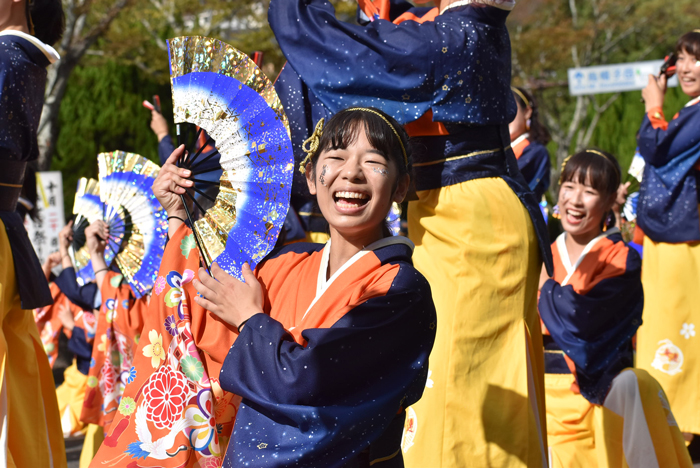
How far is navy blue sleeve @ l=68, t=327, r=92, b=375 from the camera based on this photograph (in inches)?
208

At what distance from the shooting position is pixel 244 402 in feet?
6.88

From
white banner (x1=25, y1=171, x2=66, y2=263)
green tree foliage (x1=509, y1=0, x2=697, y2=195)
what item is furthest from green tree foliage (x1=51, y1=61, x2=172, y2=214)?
green tree foliage (x1=509, y1=0, x2=697, y2=195)

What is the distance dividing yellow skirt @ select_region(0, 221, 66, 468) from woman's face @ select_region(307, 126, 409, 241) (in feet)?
4.86

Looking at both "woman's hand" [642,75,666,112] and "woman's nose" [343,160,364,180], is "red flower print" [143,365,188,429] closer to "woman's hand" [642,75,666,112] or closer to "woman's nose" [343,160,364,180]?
"woman's nose" [343,160,364,180]

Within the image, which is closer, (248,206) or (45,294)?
(248,206)

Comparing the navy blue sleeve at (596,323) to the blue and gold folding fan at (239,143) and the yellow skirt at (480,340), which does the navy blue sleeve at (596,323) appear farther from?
the blue and gold folding fan at (239,143)

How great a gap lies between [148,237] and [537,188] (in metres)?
3.12

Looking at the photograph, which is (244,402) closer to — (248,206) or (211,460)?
(211,460)

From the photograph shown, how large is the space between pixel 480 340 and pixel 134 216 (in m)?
1.84

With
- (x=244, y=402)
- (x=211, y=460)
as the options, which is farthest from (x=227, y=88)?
(x=211, y=460)

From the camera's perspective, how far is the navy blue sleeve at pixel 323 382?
192 cm

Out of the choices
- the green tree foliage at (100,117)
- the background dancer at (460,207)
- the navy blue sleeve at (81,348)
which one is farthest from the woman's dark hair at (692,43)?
the green tree foliage at (100,117)

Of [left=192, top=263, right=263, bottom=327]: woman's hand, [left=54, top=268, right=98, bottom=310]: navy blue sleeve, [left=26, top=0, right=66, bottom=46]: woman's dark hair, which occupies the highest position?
[left=26, top=0, right=66, bottom=46]: woman's dark hair

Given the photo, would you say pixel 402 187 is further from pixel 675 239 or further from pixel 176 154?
pixel 675 239
